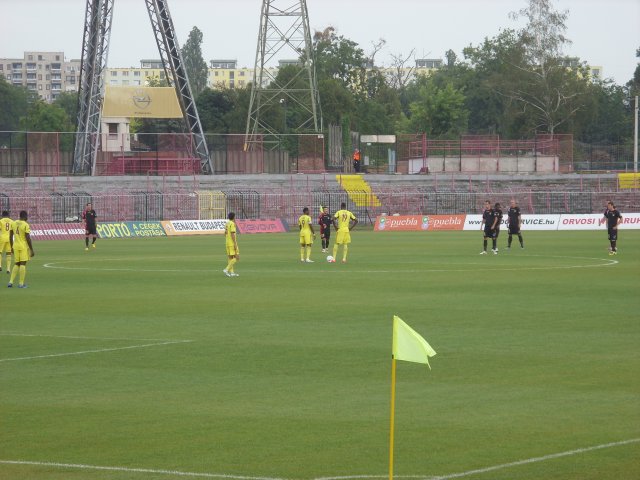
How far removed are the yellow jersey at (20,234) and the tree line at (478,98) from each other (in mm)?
62498

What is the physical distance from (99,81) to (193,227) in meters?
20.7

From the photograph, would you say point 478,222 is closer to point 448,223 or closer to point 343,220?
point 448,223

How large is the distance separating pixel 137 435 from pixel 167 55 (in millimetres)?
72942

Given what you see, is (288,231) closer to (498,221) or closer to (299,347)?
(498,221)

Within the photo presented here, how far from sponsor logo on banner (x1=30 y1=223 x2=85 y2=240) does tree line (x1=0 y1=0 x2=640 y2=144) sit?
96.8 ft

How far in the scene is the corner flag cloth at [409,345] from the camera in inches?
363

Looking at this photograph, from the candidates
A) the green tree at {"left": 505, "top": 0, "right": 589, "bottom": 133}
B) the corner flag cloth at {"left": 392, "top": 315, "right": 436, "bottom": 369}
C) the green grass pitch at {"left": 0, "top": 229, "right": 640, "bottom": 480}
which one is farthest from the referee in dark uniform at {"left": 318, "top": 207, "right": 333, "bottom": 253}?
the green tree at {"left": 505, "top": 0, "right": 589, "bottom": 133}

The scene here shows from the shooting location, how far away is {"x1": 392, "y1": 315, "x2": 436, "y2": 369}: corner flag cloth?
9211 mm

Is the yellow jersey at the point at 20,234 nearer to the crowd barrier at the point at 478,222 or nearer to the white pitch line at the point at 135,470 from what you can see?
the white pitch line at the point at 135,470

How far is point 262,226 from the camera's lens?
6931 cm

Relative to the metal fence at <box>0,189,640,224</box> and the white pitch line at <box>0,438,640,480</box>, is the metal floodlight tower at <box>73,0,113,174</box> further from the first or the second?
the white pitch line at <box>0,438,640,480</box>

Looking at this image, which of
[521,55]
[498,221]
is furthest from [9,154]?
[521,55]

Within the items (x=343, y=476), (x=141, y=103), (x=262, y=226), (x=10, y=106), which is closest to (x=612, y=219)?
(x=262, y=226)

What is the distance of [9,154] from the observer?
76250 millimetres
